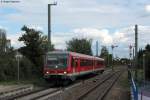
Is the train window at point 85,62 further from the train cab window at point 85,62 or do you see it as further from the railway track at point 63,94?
the railway track at point 63,94

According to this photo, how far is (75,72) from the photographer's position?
41969 mm

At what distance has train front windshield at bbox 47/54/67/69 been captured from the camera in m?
38.4

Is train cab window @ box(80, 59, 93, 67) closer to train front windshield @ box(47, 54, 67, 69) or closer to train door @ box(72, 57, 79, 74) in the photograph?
train door @ box(72, 57, 79, 74)

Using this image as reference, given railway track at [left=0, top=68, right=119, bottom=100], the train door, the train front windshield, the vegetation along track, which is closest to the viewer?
railway track at [left=0, top=68, right=119, bottom=100]

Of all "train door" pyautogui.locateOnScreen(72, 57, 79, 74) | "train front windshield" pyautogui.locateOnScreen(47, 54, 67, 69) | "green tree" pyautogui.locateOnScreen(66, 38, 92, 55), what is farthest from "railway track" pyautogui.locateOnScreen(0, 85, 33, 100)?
"green tree" pyautogui.locateOnScreen(66, 38, 92, 55)

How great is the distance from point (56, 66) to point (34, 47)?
44.0 ft

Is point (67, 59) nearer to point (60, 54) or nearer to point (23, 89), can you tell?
point (60, 54)

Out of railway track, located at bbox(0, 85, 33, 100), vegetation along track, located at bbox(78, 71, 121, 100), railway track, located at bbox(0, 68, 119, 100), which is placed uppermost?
railway track, located at bbox(0, 85, 33, 100)

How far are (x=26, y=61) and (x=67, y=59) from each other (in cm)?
935

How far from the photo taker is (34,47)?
51.3m

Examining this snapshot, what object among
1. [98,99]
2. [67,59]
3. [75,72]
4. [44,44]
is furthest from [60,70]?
[44,44]

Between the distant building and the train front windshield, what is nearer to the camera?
the train front windshield

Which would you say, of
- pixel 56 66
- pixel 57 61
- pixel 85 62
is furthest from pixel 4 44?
pixel 56 66

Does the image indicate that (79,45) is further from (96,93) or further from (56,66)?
(96,93)
